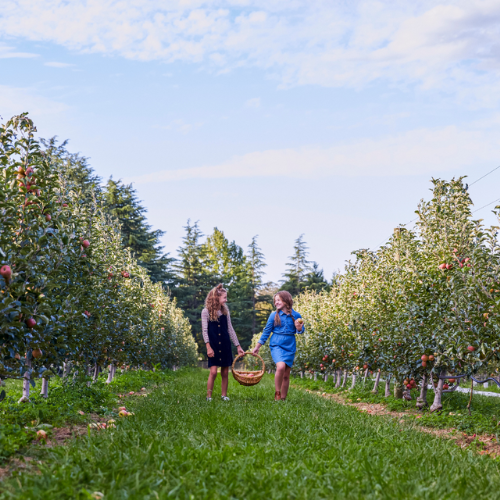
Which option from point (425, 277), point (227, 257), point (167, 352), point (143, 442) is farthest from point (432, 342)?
point (227, 257)

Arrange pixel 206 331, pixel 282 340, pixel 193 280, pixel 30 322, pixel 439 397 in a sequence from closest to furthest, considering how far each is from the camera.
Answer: pixel 30 322 → pixel 282 340 → pixel 206 331 → pixel 439 397 → pixel 193 280

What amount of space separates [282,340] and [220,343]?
1.04m

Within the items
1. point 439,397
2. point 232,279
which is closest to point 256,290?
point 232,279

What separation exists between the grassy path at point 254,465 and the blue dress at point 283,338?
263 centimetres

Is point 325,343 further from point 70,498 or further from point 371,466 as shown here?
point 70,498

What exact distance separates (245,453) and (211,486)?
2.64ft

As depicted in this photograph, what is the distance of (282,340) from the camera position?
8.02 meters

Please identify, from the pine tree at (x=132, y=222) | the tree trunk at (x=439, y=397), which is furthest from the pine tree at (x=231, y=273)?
the tree trunk at (x=439, y=397)

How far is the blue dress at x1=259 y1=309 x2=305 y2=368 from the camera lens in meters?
7.93

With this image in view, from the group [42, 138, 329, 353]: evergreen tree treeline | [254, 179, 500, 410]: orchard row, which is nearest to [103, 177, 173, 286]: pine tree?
[42, 138, 329, 353]: evergreen tree treeline

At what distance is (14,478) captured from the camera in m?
3.19

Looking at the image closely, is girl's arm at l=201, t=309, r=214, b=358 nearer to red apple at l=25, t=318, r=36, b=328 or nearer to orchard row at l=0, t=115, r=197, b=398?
orchard row at l=0, t=115, r=197, b=398

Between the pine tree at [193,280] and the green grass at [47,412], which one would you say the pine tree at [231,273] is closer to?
the pine tree at [193,280]

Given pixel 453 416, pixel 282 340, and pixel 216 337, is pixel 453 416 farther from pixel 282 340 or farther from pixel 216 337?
pixel 216 337
